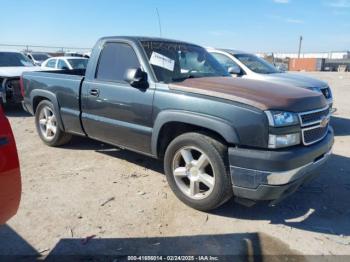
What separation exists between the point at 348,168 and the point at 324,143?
1.89 metres

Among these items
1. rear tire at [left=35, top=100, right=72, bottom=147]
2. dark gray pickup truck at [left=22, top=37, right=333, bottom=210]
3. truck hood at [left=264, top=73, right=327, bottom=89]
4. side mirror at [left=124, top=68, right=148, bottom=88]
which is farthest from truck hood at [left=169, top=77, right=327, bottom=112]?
truck hood at [left=264, top=73, right=327, bottom=89]

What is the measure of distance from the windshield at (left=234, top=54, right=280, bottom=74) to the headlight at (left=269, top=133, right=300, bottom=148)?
5.01 metres

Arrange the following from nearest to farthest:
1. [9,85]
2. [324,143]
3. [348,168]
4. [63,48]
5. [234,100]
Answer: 1. [234,100]
2. [324,143]
3. [348,168]
4. [9,85]
5. [63,48]

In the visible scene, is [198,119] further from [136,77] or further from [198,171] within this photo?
[136,77]

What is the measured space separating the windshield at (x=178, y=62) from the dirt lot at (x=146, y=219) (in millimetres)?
1485

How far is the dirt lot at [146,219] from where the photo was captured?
3.29 metres

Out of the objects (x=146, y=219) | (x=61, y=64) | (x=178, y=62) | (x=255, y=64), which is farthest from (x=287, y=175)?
(x=61, y=64)

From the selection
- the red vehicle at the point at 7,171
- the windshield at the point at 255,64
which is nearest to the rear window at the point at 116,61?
the red vehicle at the point at 7,171

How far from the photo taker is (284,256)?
3.16 metres

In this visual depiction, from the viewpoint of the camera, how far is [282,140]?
3.39 m

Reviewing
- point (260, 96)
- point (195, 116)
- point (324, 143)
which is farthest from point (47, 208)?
point (324, 143)

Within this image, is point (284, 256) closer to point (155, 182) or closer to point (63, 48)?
A: point (155, 182)

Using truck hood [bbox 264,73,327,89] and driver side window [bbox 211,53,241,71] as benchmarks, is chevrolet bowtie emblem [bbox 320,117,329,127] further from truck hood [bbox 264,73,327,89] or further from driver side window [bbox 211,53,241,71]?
driver side window [bbox 211,53,241,71]

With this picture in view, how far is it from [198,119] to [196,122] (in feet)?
0.15
